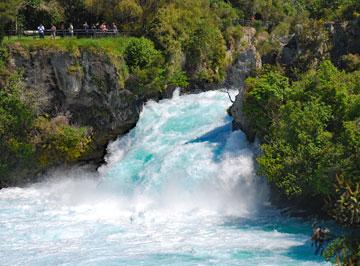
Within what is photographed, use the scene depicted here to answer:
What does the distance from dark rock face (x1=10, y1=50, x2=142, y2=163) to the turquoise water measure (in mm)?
1194

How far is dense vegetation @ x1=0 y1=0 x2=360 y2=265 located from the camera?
28.8 meters

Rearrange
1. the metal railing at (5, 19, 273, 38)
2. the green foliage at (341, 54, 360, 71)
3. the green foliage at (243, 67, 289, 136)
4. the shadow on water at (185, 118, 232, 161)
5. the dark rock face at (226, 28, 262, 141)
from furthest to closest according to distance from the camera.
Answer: the dark rock face at (226, 28, 262, 141), the metal railing at (5, 19, 273, 38), the green foliage at (341, 54, 360, 71), the shadow on water at (185, 118, 232, 161), the green foliage at (243, 67, 289, 136)

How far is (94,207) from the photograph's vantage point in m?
35.8

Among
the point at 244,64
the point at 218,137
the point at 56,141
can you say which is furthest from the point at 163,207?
the point at 244,64

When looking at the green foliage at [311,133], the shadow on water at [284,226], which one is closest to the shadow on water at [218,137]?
the green foliage at [311,133]

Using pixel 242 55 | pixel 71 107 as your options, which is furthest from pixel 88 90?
pixel 242 55

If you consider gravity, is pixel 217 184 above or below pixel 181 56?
below

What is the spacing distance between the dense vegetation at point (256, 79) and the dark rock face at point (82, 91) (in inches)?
27.8

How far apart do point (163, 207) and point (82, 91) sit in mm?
10757

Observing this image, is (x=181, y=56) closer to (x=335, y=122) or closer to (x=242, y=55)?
(x=242, y=55)

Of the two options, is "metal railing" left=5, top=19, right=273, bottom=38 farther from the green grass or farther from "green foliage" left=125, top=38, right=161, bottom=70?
"green foliage" left=125, top=38, right=161, bottom=70

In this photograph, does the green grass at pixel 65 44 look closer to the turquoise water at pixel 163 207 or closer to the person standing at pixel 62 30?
the person standing at pixel 62 30

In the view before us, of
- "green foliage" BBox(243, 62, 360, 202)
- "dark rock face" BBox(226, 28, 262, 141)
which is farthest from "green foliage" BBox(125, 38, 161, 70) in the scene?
"green foliage" BBox(243, 62, 360, 202)

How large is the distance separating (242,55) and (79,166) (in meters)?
18.2
